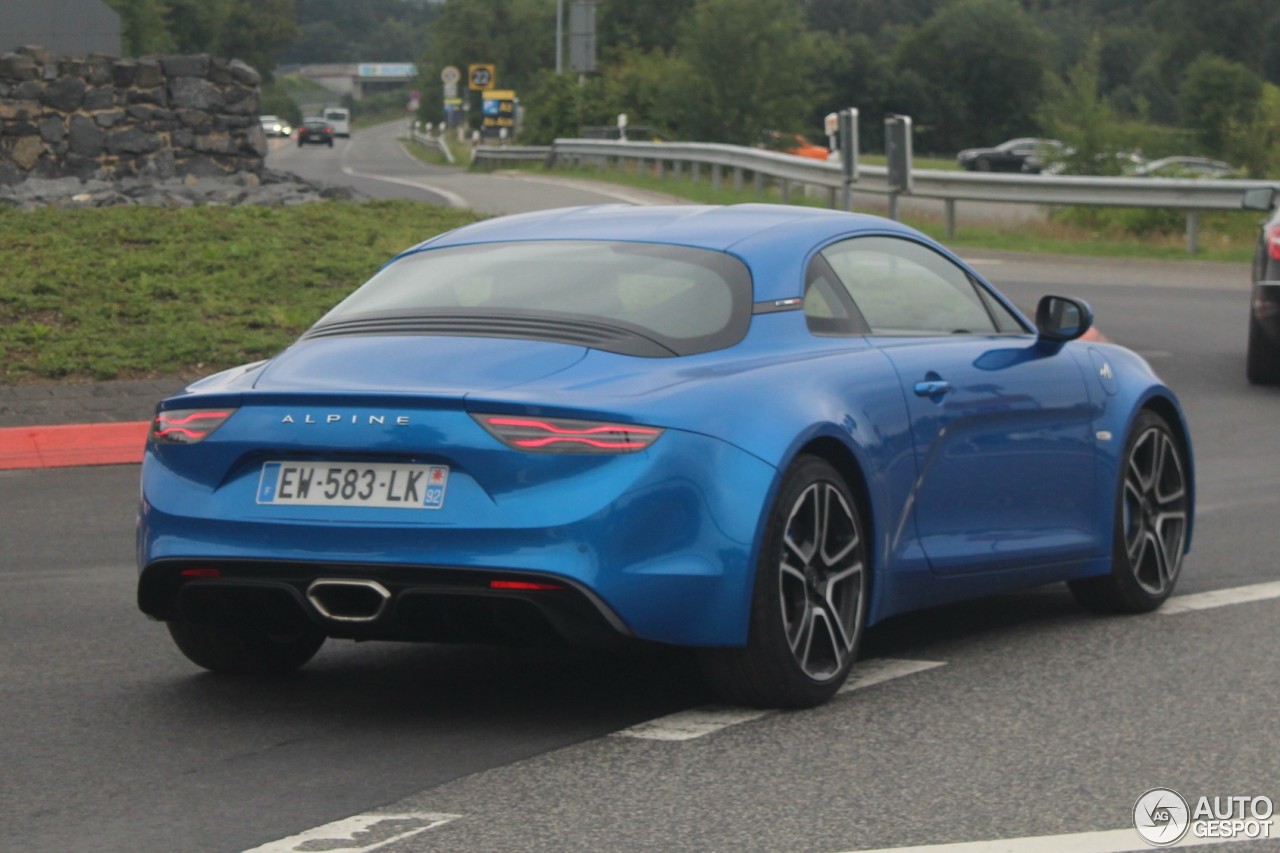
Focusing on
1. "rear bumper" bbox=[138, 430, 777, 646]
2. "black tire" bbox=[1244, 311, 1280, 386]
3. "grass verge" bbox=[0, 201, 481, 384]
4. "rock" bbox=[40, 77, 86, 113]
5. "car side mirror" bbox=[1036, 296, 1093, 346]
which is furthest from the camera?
"rock" bbox=[40, 77, 86, 113]

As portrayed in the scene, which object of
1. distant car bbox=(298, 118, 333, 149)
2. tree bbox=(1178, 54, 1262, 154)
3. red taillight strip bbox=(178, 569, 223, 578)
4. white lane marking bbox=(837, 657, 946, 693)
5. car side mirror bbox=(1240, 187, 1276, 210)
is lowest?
distant car bbox=(298, 118, 333, 149)

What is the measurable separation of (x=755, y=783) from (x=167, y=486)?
1787 millimetres

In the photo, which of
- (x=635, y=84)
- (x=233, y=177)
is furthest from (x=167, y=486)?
(x=635, y=84)

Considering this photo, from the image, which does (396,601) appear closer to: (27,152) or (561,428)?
(561,428)

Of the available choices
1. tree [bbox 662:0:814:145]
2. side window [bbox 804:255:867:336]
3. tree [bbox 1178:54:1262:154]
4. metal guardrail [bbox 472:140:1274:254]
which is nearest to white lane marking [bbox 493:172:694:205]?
metal guardrail [bbox 472:140:1274:254]

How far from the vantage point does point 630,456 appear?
541 cm

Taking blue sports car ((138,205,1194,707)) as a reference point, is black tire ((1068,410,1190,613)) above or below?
below

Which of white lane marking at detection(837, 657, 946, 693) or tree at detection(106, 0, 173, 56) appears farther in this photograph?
tree at detection(106, 0, 173, 56)

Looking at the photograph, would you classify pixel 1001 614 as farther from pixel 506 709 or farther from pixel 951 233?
pixel 951 233

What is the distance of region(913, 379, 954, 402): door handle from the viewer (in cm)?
649

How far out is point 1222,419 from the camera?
13273 millimetres

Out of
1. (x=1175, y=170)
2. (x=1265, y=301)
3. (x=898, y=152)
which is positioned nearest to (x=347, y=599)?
(x=1265, y=301)

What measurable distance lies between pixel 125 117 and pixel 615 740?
1924cm

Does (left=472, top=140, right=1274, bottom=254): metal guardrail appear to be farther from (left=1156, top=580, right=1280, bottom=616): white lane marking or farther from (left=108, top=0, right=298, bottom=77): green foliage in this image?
(left=108, top=0, right=298, bottom=77): green foliage
